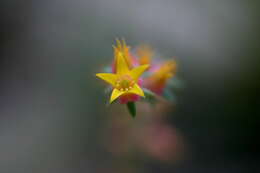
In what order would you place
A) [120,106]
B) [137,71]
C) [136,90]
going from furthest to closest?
[120,106] < [137,71] < [136,90]

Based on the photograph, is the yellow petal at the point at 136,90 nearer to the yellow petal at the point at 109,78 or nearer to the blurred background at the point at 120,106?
the yellow petal at the point at 109,78

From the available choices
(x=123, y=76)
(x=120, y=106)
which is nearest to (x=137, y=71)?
(x=123, y=76)

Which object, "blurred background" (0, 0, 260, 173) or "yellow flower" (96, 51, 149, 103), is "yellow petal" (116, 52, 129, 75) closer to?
"yellow flower" (96, 51, 149, 103)

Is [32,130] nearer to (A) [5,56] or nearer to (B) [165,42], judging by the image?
(A) [5,56]

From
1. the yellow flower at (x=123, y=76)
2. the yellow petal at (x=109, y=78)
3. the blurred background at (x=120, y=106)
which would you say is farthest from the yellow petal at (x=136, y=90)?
the blurred background at (x=120, y=106)

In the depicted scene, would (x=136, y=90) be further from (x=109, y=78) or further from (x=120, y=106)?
(x=120, y=106)
